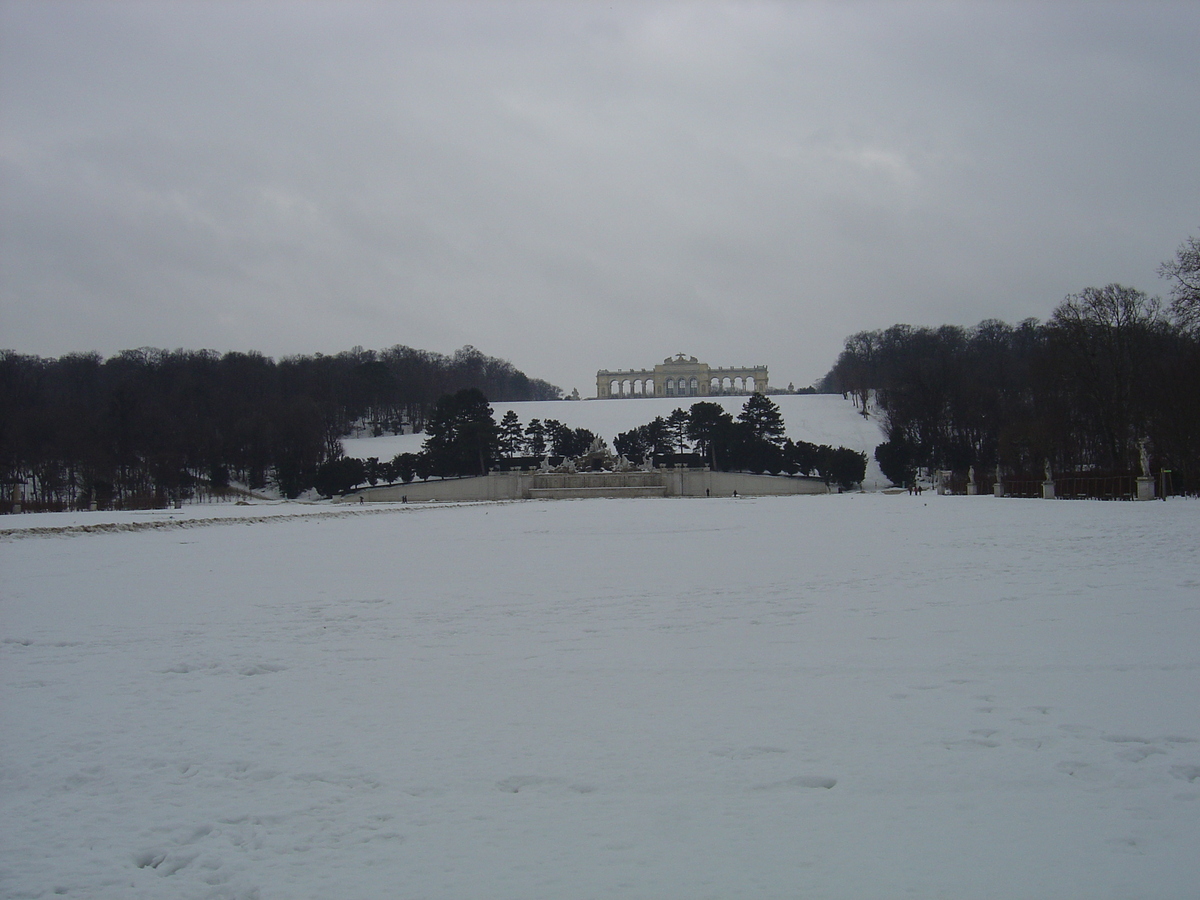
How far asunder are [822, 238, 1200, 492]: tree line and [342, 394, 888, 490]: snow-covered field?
21.9 ft

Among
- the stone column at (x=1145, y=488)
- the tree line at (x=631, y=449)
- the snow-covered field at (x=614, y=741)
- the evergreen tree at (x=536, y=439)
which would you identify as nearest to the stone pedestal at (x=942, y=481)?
the tree line at (x=631, y=449)

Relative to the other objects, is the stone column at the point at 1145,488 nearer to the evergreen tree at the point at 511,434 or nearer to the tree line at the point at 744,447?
the tree line at the point at 744,447

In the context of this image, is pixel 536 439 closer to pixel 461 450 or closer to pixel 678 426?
pixel 461 450

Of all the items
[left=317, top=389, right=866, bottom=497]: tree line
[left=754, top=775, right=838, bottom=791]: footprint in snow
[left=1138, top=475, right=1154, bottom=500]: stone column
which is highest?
[left=317, top=389, right=866, bottom=497]: tree line

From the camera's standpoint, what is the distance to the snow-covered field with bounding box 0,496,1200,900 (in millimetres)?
4246

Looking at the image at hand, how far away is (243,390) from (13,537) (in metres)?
68.4

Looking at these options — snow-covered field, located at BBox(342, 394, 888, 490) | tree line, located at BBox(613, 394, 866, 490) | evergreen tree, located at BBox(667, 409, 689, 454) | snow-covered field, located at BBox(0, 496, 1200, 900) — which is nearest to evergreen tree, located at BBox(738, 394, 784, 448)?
tree line, located at BBox(613, 394, 866, 490)

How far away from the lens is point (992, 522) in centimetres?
2292

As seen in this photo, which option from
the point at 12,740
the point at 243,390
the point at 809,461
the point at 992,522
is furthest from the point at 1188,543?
the point at 243,390

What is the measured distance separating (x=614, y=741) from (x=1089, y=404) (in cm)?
4294

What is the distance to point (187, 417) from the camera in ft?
241

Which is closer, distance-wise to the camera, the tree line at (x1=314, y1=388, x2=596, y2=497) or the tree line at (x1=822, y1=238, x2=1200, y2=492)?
the tree line at (x1=822, y1=238, x2=1200, y2=492)

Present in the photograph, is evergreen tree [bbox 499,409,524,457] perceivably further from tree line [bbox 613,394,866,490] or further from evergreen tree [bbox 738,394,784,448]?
evergreen tree [bbox 738,394,784,448]

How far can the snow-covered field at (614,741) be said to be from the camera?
4.25 metres
